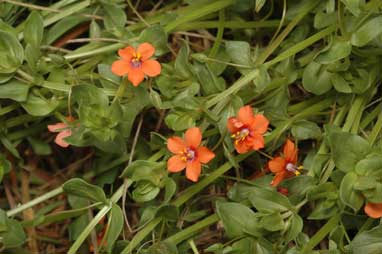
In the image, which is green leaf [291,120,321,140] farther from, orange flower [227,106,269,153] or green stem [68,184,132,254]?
green stem [68,184,132,254]

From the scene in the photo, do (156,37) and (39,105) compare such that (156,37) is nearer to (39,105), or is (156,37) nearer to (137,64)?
(137,64)

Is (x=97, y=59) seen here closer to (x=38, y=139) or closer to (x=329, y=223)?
(x=38, y=139)

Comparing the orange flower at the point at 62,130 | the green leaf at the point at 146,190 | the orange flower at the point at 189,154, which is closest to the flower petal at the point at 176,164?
the orange flower at the point at 189,154

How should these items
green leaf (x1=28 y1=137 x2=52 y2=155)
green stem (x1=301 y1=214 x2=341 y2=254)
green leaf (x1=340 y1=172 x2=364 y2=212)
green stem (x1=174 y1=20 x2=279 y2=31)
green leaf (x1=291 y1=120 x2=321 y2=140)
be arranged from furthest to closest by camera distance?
green leaf (x1=28 y1=137 x2=52 y2=155) → green stem (x1=174 y1=20 x2=279 y2=31) → green leaf (x1=291 y1=120 x2=321 y2=140) → green stem (x1=301 y1=214 x2=341 y2=254) → green leaf (x1=340 y1=172 x2=364 y2=212)

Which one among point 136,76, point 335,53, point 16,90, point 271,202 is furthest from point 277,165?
point 16,90

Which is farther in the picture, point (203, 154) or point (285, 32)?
point (285, 32)

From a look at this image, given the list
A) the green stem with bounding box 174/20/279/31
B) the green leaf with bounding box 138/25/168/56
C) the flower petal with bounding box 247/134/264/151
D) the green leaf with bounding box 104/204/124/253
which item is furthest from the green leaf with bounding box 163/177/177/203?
the green stem with bounding box 174/20/279/31

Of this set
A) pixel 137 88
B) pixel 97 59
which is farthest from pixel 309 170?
pixel 97 59
